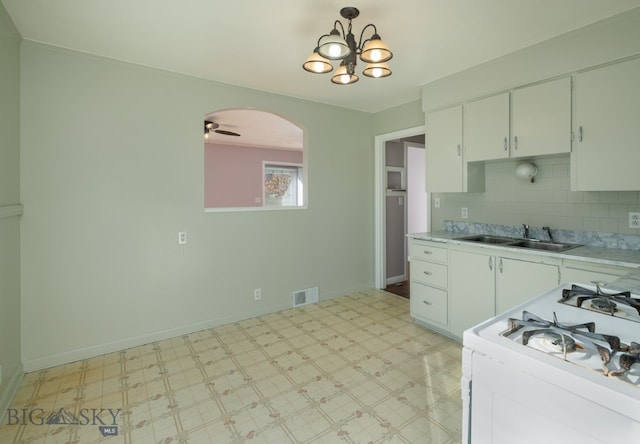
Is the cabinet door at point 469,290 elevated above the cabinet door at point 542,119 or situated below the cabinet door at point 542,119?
below

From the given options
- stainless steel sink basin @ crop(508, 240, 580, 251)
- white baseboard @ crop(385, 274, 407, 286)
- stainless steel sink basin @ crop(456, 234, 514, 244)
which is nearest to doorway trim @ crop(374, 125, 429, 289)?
white baseboard @ crop(385, 274, 407, 286)

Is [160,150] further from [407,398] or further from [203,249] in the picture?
[407,398]

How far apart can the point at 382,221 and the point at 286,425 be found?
300cm

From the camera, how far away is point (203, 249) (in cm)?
318

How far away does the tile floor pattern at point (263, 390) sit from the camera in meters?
1.82

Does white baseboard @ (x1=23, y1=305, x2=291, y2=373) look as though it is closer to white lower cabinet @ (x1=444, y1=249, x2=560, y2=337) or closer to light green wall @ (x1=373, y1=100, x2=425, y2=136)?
white lower cabinet @ (x1=444, y1=249, x2=560, y2=337)

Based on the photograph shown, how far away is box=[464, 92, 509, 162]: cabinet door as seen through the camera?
2.71 m

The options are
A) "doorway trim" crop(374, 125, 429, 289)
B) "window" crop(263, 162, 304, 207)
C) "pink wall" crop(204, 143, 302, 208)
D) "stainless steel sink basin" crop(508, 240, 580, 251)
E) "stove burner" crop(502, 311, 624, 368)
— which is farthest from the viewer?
"window" crop(263, 162, 304, 207)

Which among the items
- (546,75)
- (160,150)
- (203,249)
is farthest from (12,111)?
(546,75)

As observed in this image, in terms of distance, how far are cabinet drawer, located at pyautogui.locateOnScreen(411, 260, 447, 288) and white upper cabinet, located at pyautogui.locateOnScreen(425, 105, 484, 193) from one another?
0.75 metres

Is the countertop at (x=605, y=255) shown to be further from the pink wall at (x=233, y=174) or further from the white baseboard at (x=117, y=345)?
the pink wall at (x=233, y=174)

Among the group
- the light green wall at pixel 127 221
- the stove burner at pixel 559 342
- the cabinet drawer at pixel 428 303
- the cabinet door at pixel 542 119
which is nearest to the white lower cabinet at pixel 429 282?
the cabinet drawer at pixel 428 303

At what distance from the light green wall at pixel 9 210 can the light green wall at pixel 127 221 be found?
9 cm

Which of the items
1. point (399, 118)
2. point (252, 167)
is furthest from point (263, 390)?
point (252, 167)
